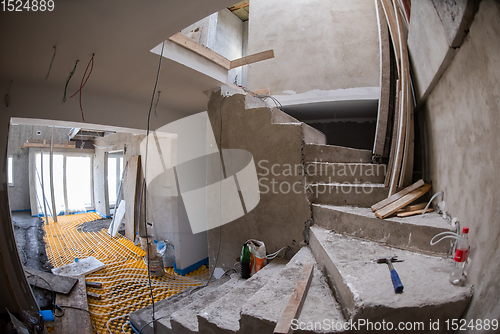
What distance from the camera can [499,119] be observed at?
111cm

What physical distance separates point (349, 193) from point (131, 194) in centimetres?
510

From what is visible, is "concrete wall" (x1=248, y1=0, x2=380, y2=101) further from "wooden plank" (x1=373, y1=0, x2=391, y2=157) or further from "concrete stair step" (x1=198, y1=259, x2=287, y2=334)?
"concrete stair step" (x1=198, y1=259, x2=287, y2=334)

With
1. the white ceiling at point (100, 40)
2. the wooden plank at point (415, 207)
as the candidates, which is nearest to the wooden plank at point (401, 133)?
the wooden plank at point (415, 207)

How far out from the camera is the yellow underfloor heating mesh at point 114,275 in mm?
2883

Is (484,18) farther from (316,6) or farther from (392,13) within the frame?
(316,6)

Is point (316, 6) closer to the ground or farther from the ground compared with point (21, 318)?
farther from the ground

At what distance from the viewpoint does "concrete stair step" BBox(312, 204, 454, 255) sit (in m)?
1.51

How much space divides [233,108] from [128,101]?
5.12ft

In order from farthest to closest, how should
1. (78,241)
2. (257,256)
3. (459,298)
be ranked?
1. (78,241)
2. (257,256)
3. (459,298)

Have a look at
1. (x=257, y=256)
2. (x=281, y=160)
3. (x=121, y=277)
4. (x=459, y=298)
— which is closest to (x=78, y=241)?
(x=121, y=277)

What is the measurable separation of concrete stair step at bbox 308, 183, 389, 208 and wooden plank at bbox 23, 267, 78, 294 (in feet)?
11.1

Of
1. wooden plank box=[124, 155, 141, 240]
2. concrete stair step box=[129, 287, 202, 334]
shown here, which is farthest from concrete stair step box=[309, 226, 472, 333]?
wooden plank box=[124, 155, 141, 240]

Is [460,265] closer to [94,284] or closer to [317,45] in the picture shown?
[317,45]

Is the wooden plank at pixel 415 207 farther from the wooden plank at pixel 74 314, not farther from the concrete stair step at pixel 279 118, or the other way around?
the wooden plank at pixel 74 314
